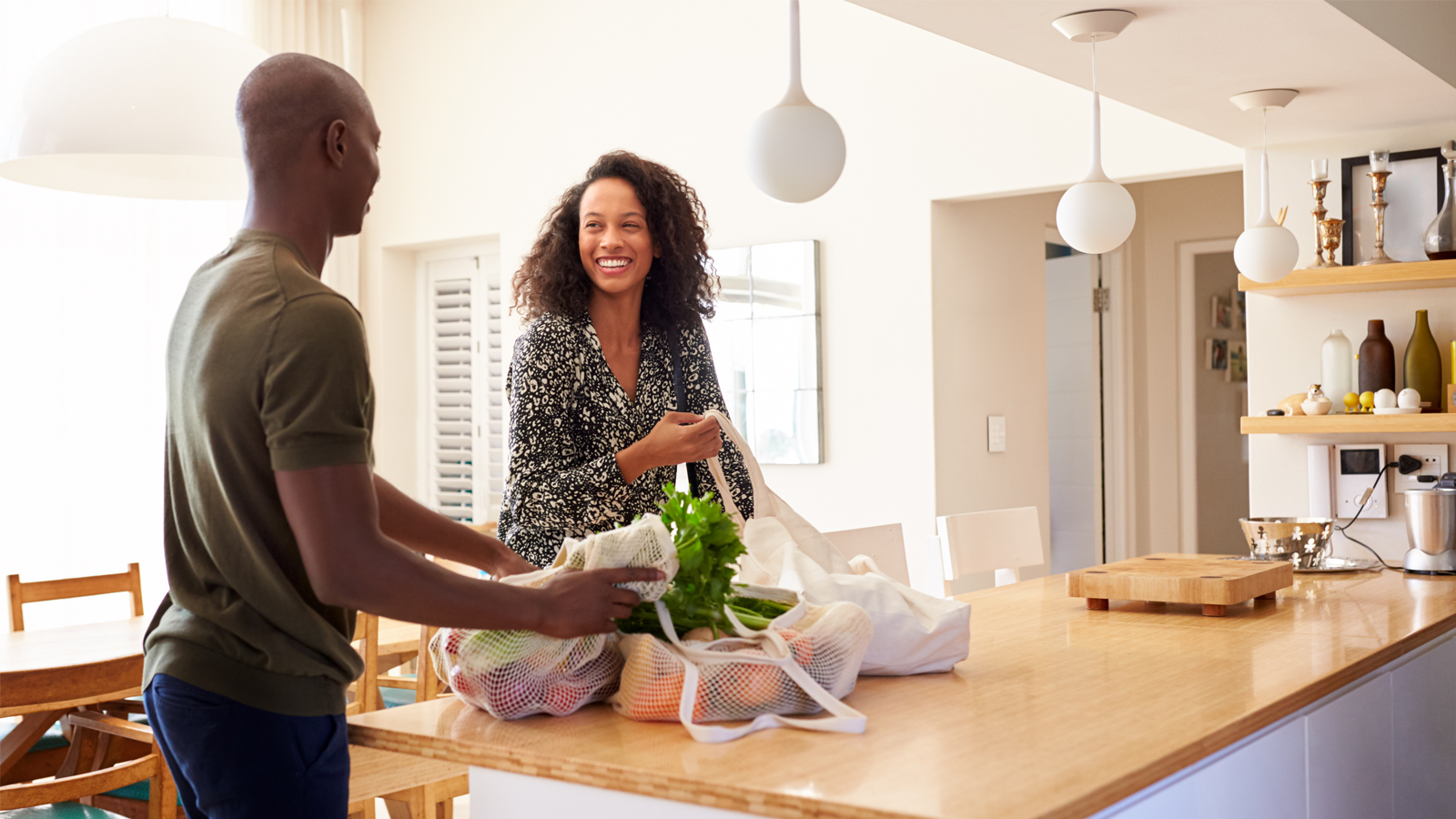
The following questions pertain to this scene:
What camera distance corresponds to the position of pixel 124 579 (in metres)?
3.72

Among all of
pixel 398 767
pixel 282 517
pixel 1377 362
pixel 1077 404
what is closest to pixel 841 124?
pixel 1077 404

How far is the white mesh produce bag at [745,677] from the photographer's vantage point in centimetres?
124

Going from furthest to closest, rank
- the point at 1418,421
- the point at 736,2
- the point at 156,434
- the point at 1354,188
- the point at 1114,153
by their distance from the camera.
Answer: the point at 156,434, the point at 736,2, the point at 1114,153, the point at 1354,188, the point at 1418,421

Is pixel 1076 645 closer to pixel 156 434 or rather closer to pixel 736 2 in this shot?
pixel 736 2

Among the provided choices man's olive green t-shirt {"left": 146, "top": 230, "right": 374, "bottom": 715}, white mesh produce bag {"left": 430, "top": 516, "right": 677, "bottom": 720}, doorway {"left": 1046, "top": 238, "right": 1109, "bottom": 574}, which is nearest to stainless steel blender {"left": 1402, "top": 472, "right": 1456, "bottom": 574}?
white mesh produce bag {"left": 430, "top": 516, "right": 677, "bottom": 720}

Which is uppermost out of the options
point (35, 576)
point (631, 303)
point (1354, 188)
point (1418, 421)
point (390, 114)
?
point (390, 114)

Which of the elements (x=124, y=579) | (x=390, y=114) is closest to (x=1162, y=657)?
(x=124, y=579)

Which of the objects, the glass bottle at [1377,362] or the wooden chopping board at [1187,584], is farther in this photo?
the glass bottle at [1377,362]

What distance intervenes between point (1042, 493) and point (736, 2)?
226 centimetres

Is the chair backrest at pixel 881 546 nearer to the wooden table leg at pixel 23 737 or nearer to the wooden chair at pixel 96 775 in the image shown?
the wooden chair at pixel 96 775

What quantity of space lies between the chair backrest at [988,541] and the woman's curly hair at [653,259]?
102 centimetres

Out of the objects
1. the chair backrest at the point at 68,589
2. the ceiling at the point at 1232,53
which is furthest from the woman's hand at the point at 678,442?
the chair backrest at the point at 68,589

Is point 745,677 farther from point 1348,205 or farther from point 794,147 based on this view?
point 1348,205

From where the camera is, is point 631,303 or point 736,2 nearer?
point 631,303
